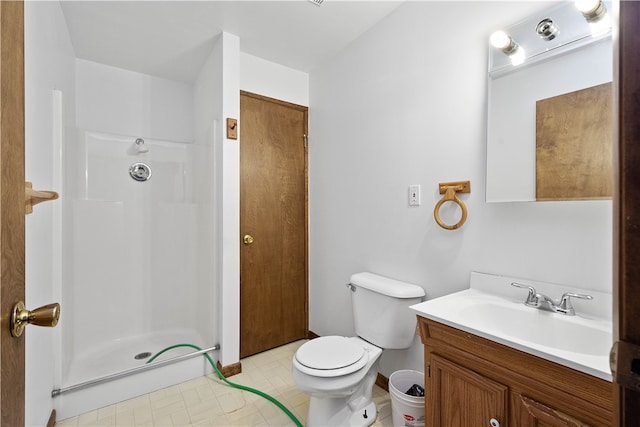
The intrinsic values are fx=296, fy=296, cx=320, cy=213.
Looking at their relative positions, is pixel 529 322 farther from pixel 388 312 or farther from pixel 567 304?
pixel 388 312

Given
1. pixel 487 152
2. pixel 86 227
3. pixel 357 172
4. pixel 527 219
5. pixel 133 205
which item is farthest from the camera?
pixel 133 205

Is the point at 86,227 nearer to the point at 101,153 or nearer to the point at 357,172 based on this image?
the point at 101,153

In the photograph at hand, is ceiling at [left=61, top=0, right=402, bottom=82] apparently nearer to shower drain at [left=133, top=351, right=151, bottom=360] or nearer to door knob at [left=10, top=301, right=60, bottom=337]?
door knob at [left=10, top=301, right=60, bottom=337]

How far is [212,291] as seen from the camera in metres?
2.15

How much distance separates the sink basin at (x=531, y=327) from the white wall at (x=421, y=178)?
159 mm

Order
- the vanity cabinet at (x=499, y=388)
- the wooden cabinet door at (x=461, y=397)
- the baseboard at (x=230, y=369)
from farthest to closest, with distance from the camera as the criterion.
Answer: the baseboard at (x=230, y=369) < the wooden cabinet door at (x=461, y=397) < the vanity cabinet at (x=499, y=388)

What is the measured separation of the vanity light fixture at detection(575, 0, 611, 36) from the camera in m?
1.02

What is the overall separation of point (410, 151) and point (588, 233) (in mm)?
887

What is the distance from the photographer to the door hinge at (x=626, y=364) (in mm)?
277

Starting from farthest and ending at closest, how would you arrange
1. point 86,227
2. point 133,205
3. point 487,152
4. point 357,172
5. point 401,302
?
point 133,205 < point 86,227 < point 357,172 < point 401,302 < point 487,152

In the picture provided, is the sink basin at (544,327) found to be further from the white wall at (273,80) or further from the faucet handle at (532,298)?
the white wall at (273,80)

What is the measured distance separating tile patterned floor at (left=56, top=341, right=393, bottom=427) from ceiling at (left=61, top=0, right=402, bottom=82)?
233 cm

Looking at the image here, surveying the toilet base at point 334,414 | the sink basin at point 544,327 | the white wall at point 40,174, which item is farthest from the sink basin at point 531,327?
the white wall at point 40,174

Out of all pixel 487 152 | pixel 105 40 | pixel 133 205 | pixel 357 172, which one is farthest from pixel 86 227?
pixel 487 152
